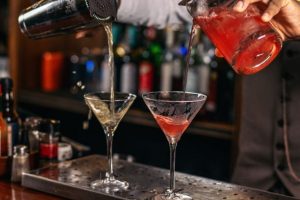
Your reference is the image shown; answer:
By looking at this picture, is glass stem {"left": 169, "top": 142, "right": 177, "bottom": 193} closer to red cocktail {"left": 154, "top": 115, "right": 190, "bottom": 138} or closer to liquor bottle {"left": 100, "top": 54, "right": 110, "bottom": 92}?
red cocktail {"left": 154, "top": 115, "right": 190, "bottom": 138}

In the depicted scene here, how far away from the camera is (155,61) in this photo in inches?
127

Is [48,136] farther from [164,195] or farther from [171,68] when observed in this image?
[171,68]

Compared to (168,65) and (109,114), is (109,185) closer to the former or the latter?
(109,114)

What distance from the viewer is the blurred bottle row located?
2.91 m

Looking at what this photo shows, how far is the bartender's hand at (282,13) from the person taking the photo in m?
1.32

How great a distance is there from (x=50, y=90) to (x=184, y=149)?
123 cm

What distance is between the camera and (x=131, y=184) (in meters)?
1.57

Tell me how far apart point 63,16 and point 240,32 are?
0.52 m

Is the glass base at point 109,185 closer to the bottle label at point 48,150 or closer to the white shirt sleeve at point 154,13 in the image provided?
the bottle label at point 48,150

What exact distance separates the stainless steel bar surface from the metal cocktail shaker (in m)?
0.42

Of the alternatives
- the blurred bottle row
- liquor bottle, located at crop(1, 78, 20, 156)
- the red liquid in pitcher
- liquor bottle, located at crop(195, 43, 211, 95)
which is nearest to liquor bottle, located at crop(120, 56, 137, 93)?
the blurred bottle row

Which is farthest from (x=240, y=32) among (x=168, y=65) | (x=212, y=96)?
(x=168, y=65)

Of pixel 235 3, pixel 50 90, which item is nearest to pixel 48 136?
pixel 235 3

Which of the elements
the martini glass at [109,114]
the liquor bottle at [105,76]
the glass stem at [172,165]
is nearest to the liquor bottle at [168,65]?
the liquor bottle at [105,76]
